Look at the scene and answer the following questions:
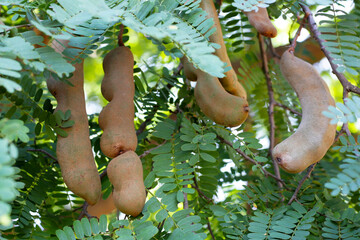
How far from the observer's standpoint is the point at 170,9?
1.96 feet

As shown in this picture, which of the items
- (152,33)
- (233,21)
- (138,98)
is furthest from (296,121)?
(152,33)

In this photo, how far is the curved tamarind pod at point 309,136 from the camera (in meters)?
0.60

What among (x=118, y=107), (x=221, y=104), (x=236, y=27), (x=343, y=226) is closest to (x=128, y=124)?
(x=118, y=107)

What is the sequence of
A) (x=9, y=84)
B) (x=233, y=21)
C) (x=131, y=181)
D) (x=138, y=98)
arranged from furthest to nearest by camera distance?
(x=233, y=21) → (x=138, y=98) → (x=131, y=181) → (x=9, y=84)

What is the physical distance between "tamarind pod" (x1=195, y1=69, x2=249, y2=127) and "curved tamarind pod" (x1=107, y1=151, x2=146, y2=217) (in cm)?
14

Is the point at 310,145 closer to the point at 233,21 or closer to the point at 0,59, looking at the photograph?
the point at 0,59

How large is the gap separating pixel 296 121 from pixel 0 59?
79 cm

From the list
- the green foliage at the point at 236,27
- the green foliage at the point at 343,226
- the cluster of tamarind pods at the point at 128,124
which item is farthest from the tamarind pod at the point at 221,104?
the green foliage at the point at 236,27

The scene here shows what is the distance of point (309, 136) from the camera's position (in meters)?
0.61

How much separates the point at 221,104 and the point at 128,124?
0.14m

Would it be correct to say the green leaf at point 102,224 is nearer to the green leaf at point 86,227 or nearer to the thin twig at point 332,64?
the green leaf at point 86,227

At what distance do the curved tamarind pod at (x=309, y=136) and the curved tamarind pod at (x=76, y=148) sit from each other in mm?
249

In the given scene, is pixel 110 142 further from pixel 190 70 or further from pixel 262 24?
pixel 262 24

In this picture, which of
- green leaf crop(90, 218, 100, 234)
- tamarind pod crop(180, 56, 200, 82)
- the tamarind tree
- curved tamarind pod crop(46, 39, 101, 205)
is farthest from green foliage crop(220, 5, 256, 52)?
green leaf crop(90, 218, 100, 234)
